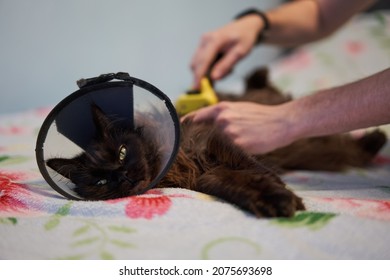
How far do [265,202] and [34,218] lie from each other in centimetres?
47

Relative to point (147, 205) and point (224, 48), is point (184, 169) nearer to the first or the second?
point (147, 205)

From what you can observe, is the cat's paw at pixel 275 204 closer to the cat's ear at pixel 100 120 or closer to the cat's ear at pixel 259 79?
the cat's ear at pixel 100 120

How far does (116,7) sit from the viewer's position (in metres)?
1.79

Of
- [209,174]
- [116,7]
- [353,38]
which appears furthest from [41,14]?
[353,38]

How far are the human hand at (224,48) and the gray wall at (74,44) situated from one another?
16 cm

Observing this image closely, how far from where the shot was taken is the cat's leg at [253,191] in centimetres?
74

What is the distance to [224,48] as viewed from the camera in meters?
1.53

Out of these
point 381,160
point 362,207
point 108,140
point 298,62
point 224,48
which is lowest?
point 381,160

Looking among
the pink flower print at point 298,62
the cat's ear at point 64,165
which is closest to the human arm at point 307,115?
the cat's ear at point 64,165

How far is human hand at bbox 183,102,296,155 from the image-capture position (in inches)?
42.0

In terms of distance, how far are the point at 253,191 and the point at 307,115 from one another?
13.9 inches

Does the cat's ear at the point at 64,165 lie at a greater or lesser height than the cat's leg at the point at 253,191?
greater

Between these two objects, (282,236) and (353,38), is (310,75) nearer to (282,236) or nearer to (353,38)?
(353,38)

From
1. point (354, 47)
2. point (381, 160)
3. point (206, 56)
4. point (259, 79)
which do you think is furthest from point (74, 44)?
point (354, 47)
